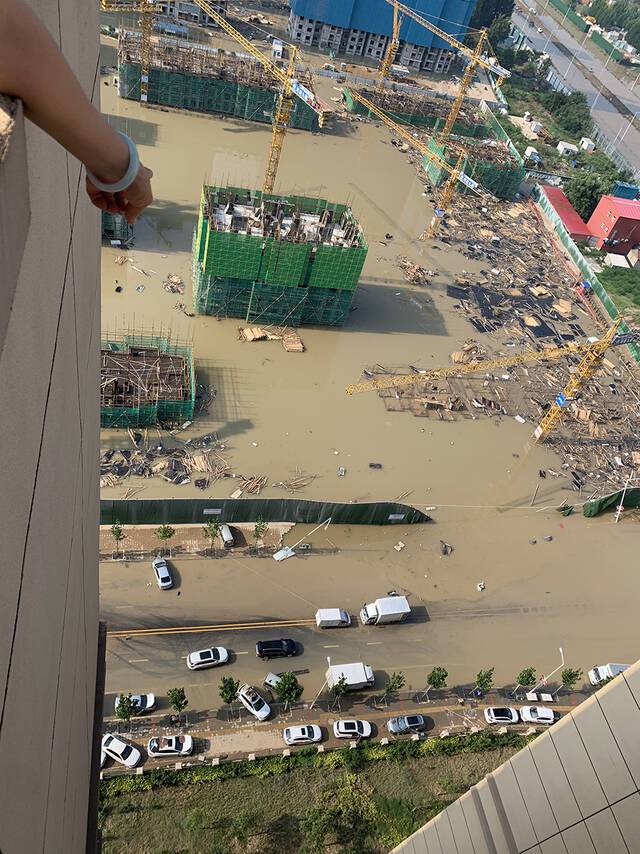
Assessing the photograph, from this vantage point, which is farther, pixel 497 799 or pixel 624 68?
pixel 624 68

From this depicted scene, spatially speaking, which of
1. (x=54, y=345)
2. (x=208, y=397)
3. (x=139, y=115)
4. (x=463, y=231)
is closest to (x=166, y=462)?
(x=208, y=397)

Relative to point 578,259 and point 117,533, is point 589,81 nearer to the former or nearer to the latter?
point 578,259

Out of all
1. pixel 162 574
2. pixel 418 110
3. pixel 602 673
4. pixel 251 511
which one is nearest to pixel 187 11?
pixel 418 110

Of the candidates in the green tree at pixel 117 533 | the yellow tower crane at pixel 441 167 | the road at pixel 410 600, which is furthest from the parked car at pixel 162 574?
the yellow tower crane at pixel 441 167

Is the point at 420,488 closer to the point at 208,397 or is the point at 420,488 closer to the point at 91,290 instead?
the point at 208,397

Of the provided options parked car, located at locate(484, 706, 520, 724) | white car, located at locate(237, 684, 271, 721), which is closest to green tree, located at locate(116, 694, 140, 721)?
white car, located at locate(237, 684, 271, 721)

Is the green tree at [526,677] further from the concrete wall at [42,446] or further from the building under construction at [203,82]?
the building under construction at [203,82]
